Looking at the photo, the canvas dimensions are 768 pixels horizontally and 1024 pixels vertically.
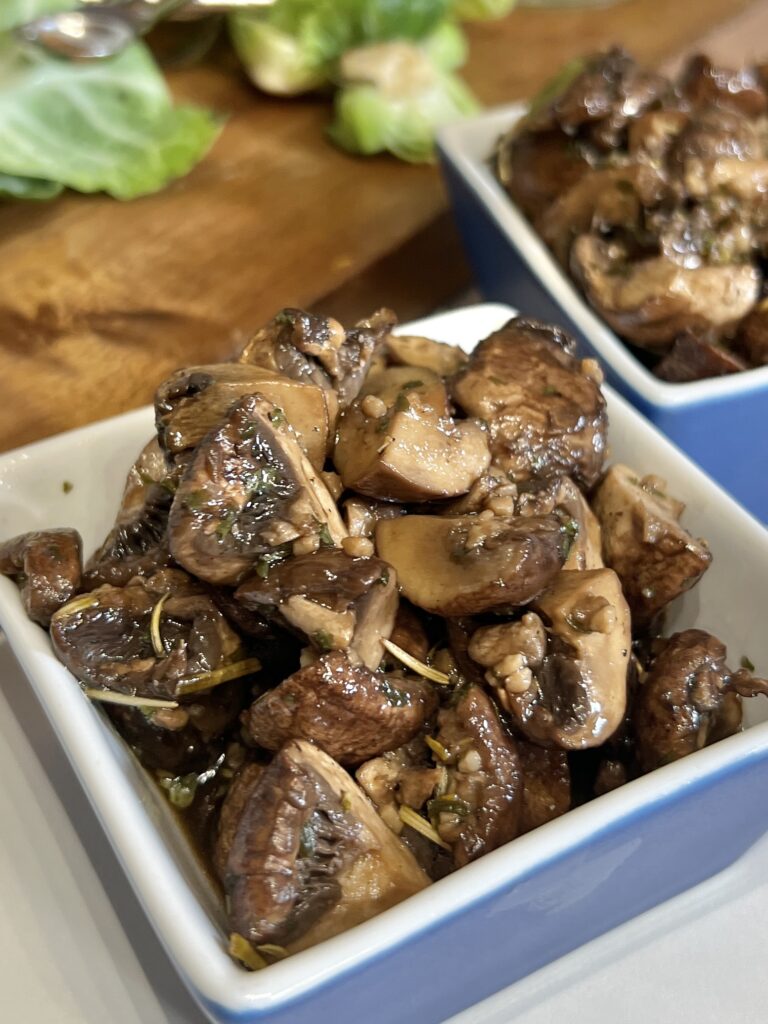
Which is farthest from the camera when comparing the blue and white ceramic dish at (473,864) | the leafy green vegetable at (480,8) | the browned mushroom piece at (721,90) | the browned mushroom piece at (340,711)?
the leafy green vegetable at (480,8)

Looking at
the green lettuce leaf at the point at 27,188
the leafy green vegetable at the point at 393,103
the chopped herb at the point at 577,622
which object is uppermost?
the chopped herb at the point at 577,622

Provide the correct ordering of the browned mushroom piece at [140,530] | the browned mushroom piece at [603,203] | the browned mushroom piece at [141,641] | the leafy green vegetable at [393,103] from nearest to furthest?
the browned mushroom piece at [141,641] → the browned mushroom piece at [140,530] → the browned mushroom piece at [603,203] → the leafy green vegetable at [393,103]

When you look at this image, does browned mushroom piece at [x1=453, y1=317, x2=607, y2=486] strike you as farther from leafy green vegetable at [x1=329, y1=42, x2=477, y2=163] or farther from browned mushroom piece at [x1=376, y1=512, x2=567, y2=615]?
leafy green vegetable at [x1=329, y1=42, x2=477, y2=163]

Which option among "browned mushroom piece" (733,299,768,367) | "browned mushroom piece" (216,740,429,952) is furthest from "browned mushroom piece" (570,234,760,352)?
"browned mushroom piece" (216,740,429,952)

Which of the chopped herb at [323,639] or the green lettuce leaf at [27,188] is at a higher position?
the chopped herb at [323,639]

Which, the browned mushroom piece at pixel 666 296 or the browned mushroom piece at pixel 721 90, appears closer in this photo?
the browned mushroom piece at pixel 666 296

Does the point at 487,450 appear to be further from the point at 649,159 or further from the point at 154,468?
the point at 649,159

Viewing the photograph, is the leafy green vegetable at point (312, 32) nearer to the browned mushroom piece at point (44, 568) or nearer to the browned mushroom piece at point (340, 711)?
the browned mushroom piece at point (44, 568)

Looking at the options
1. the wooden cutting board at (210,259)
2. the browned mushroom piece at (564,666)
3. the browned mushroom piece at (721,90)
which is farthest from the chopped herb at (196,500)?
the browned mushroom piece at (721,90)

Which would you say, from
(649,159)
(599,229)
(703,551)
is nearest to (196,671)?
(703,551)
